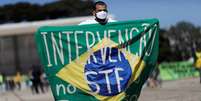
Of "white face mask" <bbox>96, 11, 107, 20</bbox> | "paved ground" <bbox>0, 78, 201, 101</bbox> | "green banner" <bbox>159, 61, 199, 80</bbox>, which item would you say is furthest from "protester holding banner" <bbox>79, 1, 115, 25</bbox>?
"green banner" <bbox>159, 61, 199, 80</bbox>

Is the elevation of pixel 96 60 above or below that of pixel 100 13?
below

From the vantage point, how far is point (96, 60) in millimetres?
6961

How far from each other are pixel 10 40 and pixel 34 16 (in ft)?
120

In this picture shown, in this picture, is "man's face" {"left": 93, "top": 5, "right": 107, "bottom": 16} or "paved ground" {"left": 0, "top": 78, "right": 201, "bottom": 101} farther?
"paved ground" {"left": 0, "top": 78, "right": 201, "bottom": 101}

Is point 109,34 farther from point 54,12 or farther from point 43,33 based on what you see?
point 54,12

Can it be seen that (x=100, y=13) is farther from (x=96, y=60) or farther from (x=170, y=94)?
(x=170, y=94)

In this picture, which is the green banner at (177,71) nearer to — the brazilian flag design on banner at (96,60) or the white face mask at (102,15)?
the brazilian flag design on banner at (96,60)

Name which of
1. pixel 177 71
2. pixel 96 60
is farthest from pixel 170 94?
pixel 177 71

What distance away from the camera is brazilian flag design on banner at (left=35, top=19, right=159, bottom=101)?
6969 mm

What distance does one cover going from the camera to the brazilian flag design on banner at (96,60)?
22.9ft

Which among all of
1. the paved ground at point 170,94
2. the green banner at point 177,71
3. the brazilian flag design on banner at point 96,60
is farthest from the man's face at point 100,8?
the green banner at point 177,71

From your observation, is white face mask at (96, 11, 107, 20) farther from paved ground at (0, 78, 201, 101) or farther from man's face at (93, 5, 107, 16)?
paved ground at (0, 78, 201, 101)

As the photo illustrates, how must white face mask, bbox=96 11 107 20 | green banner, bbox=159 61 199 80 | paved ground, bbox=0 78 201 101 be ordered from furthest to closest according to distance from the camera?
green banner, bbox=159 61 199 80
paved ground, bbox=0 78 201 101
white face mask, bbox=96 11 107 20

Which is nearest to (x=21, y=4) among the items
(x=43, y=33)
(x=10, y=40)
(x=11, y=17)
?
(x=11, y=17)
